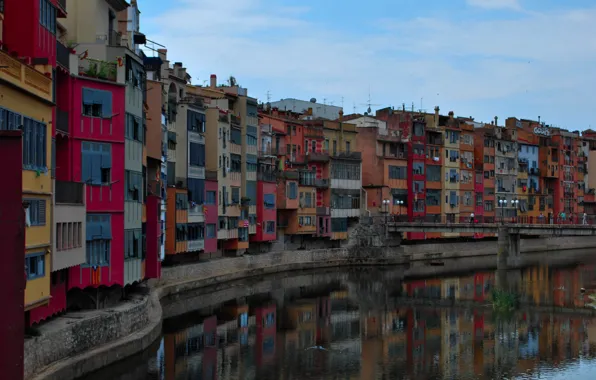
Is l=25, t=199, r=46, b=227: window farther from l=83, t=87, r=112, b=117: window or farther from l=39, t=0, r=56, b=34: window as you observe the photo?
l=83, t=87, r=112, b=117: window

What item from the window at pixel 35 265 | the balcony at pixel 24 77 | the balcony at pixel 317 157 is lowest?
the window at pixel 35 265

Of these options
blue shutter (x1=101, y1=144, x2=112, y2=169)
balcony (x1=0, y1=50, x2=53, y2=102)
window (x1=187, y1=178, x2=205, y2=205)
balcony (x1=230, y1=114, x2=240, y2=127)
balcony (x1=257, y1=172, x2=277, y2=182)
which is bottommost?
window (x1=187, y1=178, x2=205, y2=205)

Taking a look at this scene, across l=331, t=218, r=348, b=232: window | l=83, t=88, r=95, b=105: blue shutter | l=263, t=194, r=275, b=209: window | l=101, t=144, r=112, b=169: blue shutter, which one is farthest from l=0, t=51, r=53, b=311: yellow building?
l=331, t=218, r=348, b=232: window

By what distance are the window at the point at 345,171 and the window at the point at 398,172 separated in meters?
6.03

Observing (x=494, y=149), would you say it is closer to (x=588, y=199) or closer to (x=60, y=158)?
(x=588, y=199)

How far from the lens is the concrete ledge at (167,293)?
2494 cm

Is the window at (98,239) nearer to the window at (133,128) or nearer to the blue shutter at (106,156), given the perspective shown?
the blue shutter at (106,156)

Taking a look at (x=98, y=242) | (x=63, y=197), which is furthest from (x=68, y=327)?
(x=98, y=242)

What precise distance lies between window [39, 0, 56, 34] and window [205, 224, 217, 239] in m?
29.5

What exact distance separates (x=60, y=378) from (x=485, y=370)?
52.0 feet

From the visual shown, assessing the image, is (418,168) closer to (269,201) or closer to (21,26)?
(269,201)

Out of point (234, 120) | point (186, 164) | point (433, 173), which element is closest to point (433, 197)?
point (433, 173)

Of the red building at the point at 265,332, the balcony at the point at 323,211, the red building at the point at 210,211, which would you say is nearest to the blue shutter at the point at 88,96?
the red building at the point at 265,332

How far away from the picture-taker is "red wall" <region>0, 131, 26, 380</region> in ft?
58.0
